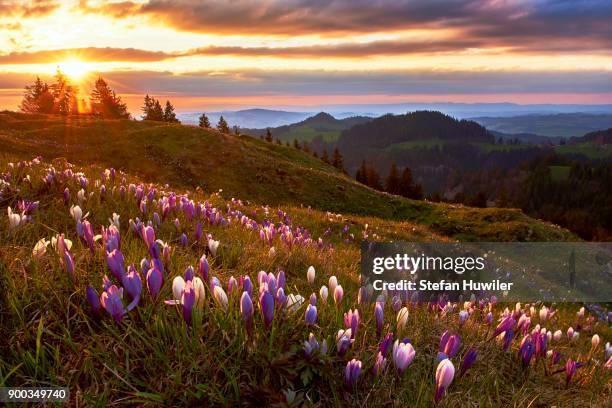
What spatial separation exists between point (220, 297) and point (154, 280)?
43 centimetres

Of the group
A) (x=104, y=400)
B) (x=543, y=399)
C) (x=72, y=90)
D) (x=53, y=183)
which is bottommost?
(x=543, y=399)

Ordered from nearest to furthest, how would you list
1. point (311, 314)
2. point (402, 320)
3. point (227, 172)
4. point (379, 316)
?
point (311, 314) → point (379, 316) → point (402, 320) → point (227, 172)

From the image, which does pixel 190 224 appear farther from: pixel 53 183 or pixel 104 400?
pixel 104 400

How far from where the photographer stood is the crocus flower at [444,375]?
254 cm

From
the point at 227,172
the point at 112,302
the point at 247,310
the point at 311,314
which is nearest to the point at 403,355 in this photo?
the point at 311,314

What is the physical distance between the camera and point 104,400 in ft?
7.68

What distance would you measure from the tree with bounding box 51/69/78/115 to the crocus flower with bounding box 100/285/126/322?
128m

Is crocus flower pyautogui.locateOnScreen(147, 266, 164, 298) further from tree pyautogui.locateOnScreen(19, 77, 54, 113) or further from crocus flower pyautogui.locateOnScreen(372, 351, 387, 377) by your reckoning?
tree pyautogui.locateOnScreen(19, 77, 54, 113)

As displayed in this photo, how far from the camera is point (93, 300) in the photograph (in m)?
2.67

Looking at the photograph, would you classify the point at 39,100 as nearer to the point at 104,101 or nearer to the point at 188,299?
the point at 104,101

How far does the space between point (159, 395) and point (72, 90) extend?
436ft

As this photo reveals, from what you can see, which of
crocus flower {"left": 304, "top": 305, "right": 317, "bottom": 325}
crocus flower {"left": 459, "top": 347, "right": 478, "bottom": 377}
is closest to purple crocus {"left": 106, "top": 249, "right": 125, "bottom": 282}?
crocus flower {"left": 304, "top": 305, "right": 317, "bottom": 325}

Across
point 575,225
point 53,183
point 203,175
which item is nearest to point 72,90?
point 203,175

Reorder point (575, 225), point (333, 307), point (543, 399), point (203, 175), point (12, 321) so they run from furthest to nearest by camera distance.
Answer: point (575, 225)
point (203, 175)
point (333, 307)
point (543, 399)
point (12, 321)
